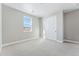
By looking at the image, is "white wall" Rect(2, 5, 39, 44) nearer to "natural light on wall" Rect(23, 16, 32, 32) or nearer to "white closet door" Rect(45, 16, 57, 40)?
"natural light on wall" Rect(23, 16, 32, 32)

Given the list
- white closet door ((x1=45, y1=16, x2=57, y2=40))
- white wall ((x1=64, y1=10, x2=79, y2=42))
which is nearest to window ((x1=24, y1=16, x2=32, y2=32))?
white closet door ((x1=45, y1=16, x2=57, y2=40))

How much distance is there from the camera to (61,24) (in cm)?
532

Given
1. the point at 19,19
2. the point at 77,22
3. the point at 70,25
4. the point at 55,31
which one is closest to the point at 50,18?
the point at 55,31

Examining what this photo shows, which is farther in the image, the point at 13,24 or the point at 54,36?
the point at 54,36

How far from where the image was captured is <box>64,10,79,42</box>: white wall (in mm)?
5164

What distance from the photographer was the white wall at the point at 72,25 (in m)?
5.16

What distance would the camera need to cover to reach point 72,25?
5434mm

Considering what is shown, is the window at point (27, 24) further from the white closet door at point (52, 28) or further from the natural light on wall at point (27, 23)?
the white closet door at point (52, 28)

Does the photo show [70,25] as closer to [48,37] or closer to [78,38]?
[78,38]

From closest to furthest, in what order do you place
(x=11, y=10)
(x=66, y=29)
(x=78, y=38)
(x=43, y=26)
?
(x=11, y=10), (x=78, y=38), (x=66, y=29), (x=43, y=26)

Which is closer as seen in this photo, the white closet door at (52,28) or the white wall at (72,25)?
the white wall at (72,25)

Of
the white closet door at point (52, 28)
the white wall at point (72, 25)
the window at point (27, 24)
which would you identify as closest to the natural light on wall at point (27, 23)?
the window at point (27, 24)

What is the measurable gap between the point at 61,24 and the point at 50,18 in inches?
62.3

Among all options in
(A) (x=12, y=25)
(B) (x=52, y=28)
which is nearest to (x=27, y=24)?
(A) (x=12, y=25)
